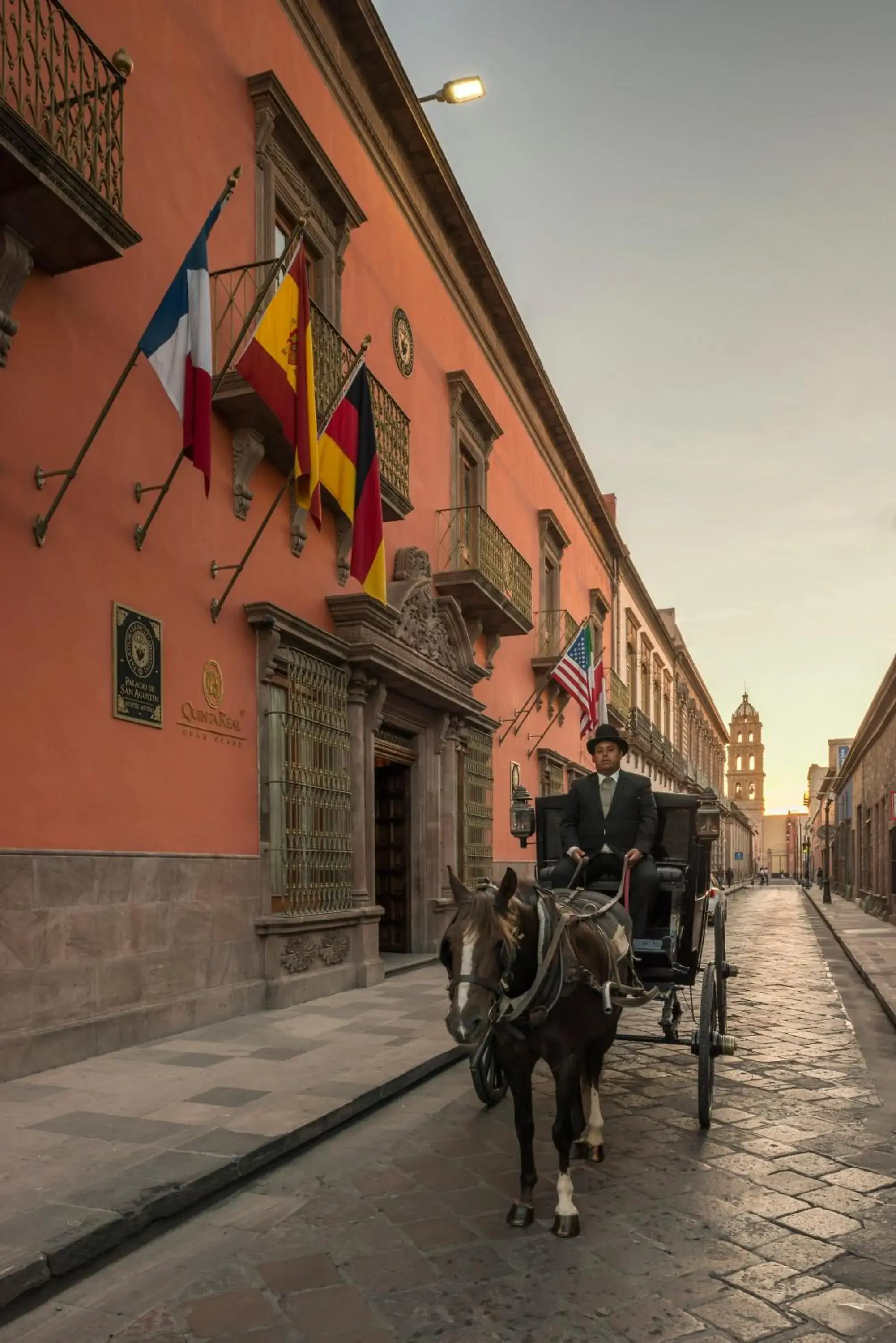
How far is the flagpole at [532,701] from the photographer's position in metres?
17.2

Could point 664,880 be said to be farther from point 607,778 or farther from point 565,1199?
point 565,1199

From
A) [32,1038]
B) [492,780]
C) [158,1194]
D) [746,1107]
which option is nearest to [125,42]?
[32,1038]

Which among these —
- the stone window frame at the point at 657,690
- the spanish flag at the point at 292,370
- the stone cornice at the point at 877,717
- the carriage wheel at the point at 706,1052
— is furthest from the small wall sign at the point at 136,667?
the stone window frame at the point at 657,690

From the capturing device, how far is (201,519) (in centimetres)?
845

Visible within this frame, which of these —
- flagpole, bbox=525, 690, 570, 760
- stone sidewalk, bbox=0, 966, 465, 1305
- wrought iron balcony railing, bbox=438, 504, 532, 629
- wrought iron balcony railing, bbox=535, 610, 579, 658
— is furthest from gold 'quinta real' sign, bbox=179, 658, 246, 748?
wrought iron balcony railing, bbox=535, 610, 579, 658

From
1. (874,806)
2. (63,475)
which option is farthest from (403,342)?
(874,806)

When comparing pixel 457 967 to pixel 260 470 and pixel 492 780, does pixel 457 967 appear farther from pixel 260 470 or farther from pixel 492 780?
pixel 492 780

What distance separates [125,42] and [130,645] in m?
4.39

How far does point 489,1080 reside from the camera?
5.98 m

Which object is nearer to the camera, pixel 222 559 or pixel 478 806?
pixel 222 559

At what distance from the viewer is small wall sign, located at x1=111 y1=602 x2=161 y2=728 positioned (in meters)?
7.18

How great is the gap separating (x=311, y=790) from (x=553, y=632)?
11.8 meters

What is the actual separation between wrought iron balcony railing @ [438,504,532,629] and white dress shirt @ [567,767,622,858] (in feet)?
27.7

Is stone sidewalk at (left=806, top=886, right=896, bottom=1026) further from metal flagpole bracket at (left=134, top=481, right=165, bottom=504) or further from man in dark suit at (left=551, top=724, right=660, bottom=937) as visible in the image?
metal flagpole bracket at (left=134, top=481, right=165, bottom=504)
